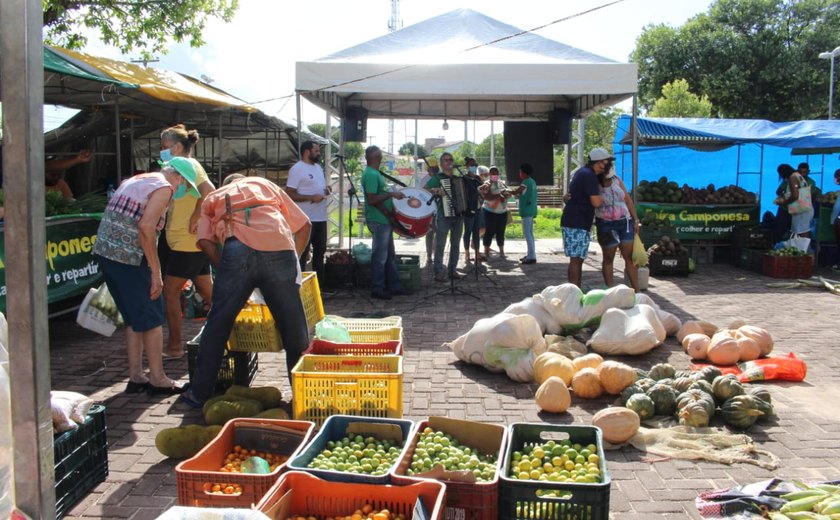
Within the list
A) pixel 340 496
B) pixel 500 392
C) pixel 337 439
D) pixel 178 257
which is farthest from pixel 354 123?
pixel 340 496

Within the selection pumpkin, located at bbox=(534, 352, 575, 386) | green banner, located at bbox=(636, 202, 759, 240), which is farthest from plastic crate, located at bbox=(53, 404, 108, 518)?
green banner, located at bbox=(636, 202, 759, 240)

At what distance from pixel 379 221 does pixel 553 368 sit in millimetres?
4200

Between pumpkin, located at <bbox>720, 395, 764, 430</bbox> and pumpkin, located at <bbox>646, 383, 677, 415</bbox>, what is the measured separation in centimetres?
35

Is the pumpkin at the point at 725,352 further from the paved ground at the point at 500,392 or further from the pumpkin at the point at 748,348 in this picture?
the paved ground at the point at 500,392

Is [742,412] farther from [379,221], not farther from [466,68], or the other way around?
[466,68]

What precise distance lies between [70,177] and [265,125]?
3.93 metres

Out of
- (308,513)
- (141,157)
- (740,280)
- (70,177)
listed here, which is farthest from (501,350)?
(141,157)

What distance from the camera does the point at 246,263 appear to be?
473cm

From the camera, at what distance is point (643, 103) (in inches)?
1658

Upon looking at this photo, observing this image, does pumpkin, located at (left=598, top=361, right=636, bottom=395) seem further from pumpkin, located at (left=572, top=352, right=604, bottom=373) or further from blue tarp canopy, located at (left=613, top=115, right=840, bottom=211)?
blue tarp canopy, located at (left=613, top=115, right=840, bottom=211)

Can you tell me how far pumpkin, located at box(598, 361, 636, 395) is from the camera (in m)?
5.33

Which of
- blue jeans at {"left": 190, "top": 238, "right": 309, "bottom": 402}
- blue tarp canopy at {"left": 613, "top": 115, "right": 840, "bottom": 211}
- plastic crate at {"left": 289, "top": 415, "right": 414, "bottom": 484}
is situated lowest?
plastic crate at {"left": 289, "top": 415, "right": 414, "bottom": 484}

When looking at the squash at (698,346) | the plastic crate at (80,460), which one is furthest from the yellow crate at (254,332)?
the squash at (698,346)

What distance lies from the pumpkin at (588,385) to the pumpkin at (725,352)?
1.45 m
